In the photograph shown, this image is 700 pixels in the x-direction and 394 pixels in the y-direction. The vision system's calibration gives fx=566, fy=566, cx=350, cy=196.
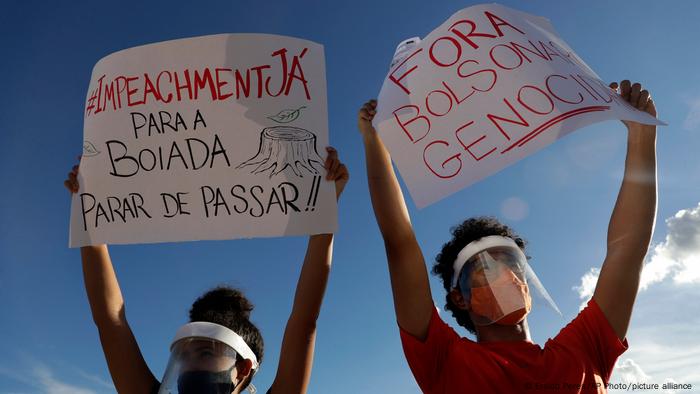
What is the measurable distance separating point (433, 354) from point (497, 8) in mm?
2366

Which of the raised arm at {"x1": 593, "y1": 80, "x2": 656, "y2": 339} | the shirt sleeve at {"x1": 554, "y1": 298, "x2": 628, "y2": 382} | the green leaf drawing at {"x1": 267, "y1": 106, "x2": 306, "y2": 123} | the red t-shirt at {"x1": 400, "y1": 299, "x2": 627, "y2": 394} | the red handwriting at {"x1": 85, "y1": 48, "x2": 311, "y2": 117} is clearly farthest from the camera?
the red handwriting at {"x1": 85, "y1": 48, "x2": 311, "y2": 117}

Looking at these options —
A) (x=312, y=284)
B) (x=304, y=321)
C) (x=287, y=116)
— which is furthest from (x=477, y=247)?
(x=287, y=116)

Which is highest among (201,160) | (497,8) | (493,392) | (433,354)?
(497,8)

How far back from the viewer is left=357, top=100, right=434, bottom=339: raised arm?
3.14 m

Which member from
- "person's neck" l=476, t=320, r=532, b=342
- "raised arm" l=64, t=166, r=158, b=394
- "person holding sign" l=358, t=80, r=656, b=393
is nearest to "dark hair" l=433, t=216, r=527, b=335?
"person holding sign" l=358, t=80, r=656, b=393

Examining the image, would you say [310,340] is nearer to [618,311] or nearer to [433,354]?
[433,354]

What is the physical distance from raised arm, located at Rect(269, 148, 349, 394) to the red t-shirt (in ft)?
2.24

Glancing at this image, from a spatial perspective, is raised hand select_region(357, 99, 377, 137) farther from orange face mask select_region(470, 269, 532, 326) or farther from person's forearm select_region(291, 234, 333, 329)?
orange face mask select_region(470, 269, 532, 326)

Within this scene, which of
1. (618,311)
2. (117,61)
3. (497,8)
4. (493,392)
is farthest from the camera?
(117,61)

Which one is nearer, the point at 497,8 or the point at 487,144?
the point at 487,144

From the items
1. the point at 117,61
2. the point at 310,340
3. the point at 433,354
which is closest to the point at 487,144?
the point at 433,354

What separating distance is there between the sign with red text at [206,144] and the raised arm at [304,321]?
0.58 feet

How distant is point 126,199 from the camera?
4.07 metres

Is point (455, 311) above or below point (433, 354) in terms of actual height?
above
